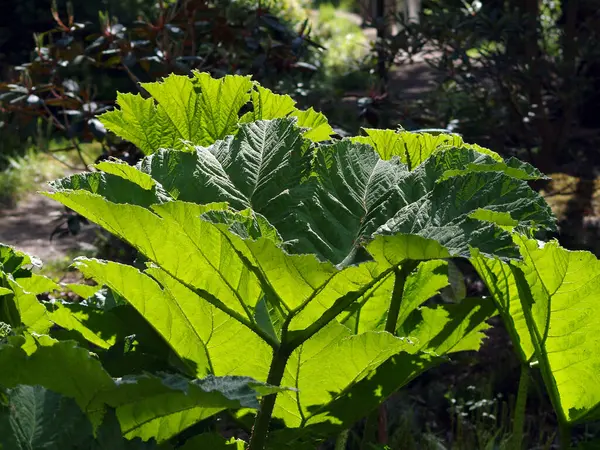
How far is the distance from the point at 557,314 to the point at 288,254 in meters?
0.52

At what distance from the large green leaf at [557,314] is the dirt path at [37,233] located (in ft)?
14.1

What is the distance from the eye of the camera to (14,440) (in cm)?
101

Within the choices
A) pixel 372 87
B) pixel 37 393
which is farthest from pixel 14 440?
pixel 372 87

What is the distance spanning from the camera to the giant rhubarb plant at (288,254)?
1.12 metres

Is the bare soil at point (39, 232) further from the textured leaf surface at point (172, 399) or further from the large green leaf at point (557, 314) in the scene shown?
the textured leaf surface at point (172, 399)

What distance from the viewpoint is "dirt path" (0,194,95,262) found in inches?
230

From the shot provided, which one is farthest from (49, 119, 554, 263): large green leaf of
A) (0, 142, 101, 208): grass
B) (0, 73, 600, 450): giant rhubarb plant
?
(0, 142, 101, 208): grass

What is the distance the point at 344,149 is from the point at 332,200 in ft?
0.32

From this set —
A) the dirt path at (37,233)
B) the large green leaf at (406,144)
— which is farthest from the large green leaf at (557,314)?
the dirt path at (37,233)

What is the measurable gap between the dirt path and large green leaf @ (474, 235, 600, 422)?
4.31 m

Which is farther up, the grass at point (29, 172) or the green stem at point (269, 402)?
the green stem at point (269, 402)

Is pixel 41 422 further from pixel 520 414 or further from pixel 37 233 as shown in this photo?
pixel 37 233

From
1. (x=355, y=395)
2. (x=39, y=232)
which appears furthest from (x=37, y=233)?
(x=355, y=395)

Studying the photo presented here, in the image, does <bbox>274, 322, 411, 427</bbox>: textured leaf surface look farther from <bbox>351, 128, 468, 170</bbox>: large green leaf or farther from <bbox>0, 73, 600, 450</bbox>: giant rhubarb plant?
<bbox>351, 128, 468, 170</bbox>: large green leaf
